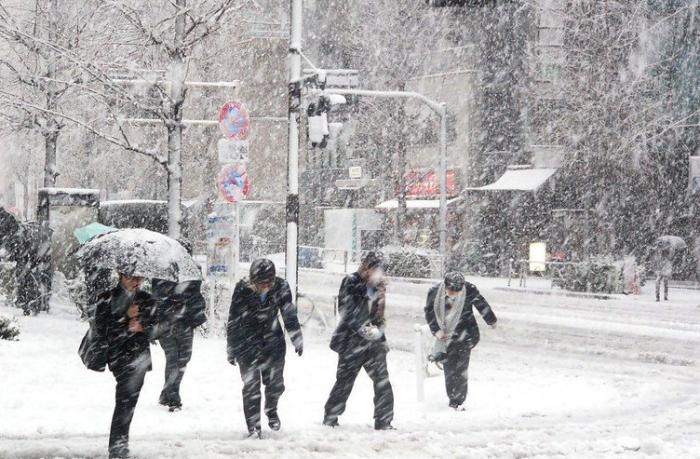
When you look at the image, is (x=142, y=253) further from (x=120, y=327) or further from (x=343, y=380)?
(x=343, y=380)

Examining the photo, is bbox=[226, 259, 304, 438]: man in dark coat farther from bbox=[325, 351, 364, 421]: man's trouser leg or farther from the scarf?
the scarf

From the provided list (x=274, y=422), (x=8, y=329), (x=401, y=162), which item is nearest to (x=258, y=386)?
(x=274, y=422)

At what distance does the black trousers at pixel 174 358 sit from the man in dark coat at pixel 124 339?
2308 millimetres

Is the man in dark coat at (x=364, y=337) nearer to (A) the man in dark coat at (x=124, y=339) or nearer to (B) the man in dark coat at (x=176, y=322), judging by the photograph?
(B) the man in dark coat at (x=176, y=322)

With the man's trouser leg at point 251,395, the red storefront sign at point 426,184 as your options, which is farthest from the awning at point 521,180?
the man's trouser leg at point 251,395

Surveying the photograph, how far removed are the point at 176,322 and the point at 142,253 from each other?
46.1 inches

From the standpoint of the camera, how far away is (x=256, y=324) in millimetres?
8359

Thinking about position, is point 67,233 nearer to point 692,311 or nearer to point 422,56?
point 692,311

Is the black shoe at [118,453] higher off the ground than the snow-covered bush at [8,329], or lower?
lower

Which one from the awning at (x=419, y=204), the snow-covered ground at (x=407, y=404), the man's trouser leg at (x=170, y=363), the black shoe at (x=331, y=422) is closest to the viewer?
the snow-covered ground at (x=407, y=404)

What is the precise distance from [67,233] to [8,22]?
427 cm

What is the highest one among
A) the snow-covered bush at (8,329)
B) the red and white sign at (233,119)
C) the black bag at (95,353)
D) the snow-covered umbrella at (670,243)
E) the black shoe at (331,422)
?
the red and white sign at (233,119)

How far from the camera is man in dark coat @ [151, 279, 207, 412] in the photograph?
30.9 feet

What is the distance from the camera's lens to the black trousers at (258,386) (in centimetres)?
832
